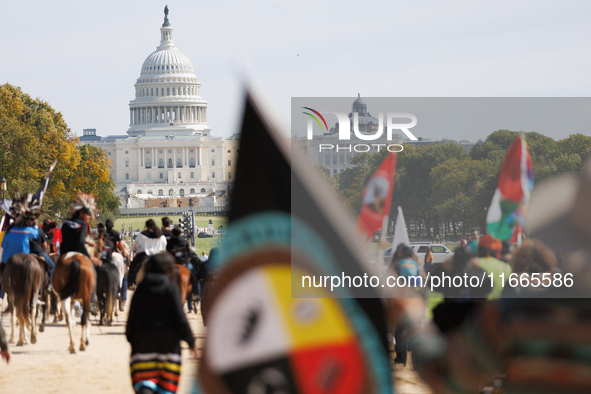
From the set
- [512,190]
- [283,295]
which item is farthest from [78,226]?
[283,295]

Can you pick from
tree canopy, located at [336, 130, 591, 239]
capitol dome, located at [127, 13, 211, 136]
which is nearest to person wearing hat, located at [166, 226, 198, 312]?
tree canopy, located at [336, 130, 591, 239]

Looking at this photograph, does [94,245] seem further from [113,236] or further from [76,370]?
[113,236]

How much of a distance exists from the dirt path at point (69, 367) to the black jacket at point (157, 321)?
2.54 metres

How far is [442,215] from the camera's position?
24.0ft

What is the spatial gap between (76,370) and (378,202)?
7528mm

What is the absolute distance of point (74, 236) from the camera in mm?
12055

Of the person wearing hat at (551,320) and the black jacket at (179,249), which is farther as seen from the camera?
the black jacket at (179,249)

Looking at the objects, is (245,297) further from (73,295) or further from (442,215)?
(73,295)

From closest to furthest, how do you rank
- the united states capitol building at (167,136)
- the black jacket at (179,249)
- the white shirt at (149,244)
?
the black jacket at (179,249), the white shirt at (149,244), the united states capitol building at (167,136)

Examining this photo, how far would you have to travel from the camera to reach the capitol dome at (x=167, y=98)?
167 m

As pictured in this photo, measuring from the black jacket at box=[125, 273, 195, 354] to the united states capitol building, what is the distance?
510 ft

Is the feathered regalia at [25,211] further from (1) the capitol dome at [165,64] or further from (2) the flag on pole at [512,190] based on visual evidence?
(1) the capitol dome at [165,64]

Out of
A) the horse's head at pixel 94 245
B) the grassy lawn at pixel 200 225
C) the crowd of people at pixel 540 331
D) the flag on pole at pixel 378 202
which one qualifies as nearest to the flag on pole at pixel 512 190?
the flag on pole at pixel 378 202

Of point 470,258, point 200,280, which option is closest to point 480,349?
point 470,258
